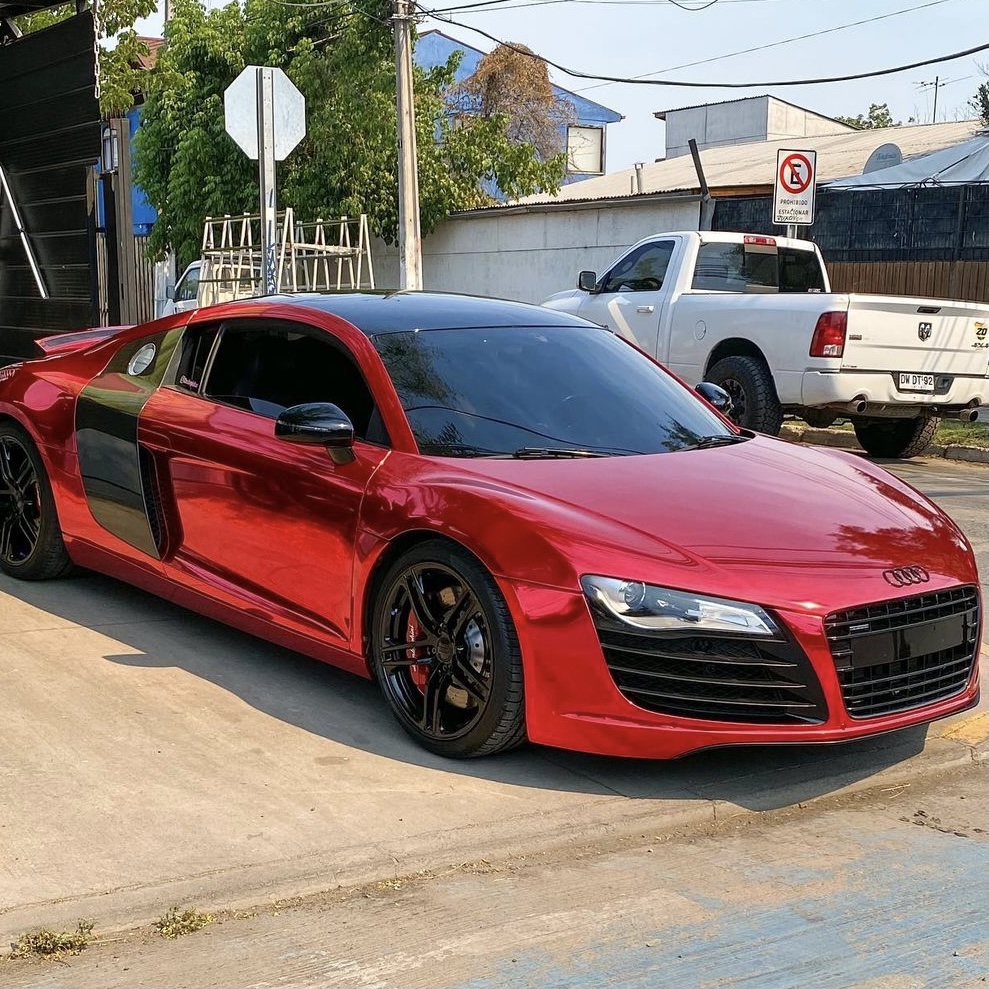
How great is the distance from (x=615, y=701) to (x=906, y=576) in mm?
990

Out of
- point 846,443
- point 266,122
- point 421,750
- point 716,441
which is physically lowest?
point 846,443

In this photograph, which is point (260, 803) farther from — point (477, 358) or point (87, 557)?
point (87, 557)

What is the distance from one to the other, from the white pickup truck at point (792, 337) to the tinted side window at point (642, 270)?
0.01 metres

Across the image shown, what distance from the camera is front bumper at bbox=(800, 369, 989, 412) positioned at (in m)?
11.5

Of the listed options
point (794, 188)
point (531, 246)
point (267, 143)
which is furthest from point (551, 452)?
point (531, 246)

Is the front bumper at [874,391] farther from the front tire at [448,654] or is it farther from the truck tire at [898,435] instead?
the front tire at [448,654]

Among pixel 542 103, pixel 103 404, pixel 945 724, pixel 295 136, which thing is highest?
pixel 542 103

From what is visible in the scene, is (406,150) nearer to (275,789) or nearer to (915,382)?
(915,382)

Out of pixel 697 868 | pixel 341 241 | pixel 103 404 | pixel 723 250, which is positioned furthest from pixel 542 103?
pixel 697 868

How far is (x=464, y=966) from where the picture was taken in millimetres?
3207

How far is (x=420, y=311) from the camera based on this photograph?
561 centimetres

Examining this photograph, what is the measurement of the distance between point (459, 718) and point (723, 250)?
9567 mm

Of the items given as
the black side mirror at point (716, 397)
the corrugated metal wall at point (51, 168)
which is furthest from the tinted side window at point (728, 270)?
the black side mirror at point (716, 397)

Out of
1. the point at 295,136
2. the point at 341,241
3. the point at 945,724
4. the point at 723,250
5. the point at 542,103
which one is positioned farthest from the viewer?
the point at 542,103
